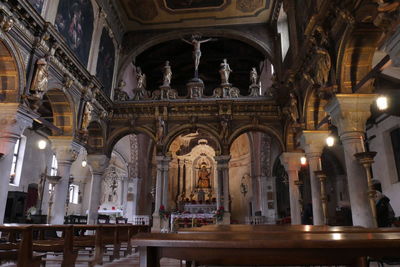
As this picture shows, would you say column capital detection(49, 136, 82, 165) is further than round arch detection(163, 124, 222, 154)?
No

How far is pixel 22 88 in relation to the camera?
758 cm

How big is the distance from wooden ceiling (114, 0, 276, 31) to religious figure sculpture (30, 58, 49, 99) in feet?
22.9

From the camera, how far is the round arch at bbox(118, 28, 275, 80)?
14.7m

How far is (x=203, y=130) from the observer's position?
13.5 m

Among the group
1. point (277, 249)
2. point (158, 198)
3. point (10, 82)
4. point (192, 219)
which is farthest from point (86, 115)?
point (277, 249)

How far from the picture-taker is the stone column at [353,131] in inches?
250

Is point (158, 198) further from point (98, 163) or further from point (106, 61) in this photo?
point (106, 61)

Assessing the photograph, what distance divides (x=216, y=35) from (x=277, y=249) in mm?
14871

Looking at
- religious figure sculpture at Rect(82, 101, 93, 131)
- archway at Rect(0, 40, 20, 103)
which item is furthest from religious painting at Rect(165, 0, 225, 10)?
archway at Rect(0, 40, 20, 103)

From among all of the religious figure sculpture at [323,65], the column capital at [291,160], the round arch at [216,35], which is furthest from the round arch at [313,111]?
the round arch at [216,35]

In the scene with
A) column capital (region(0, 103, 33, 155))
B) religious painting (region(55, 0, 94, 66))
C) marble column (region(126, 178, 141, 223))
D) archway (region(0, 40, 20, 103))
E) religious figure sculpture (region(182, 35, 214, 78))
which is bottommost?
marble column (region(126, 178, 141, 223))

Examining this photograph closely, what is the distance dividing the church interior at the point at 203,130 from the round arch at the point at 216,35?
2.7 inches

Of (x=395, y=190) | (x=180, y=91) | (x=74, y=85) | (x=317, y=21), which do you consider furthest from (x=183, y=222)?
(x=180, y=91)

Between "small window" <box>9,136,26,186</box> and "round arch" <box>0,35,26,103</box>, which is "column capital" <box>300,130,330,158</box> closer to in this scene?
"round arch" <box>0,35,26,103</box>
